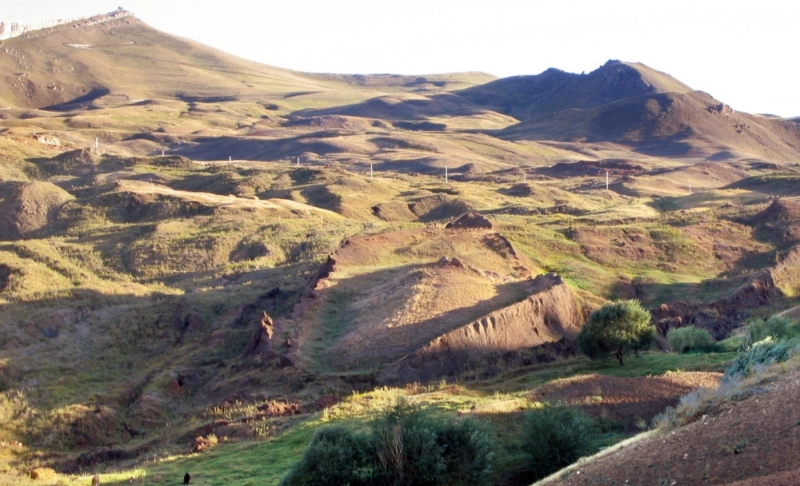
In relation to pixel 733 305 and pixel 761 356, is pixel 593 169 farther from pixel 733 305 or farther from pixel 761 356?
pixel 761 356

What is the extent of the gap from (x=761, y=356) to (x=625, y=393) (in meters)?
2.63

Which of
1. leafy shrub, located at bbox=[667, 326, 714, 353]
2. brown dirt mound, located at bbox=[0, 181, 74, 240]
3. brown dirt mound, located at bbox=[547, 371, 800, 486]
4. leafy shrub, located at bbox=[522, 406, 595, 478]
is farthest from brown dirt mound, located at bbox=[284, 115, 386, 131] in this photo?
brown dirt mound, located at bbox=[547, 371, 800, 486]

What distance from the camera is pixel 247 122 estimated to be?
134 metres

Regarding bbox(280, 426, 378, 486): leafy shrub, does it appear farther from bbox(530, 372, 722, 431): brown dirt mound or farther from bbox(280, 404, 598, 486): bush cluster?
bbox(530, 372, 722, 431): brown dirt mound

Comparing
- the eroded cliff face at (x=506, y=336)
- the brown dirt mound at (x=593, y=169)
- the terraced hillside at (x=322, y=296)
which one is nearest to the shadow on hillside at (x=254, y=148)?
the terraced hillside at (x=322, y=296)

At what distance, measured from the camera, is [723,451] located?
938cm

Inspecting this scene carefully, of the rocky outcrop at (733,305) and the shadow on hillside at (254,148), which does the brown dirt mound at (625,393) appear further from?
the shadow on hillside at (254,148)

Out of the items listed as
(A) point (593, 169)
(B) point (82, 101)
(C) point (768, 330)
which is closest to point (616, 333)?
(C) point (768, 330)

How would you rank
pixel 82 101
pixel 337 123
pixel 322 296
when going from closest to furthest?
pixel 322 296 < pixel 337 123 < pixel 82 101

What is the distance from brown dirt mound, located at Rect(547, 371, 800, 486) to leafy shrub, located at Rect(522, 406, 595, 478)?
2.71 meters

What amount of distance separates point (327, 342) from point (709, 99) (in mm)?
112513

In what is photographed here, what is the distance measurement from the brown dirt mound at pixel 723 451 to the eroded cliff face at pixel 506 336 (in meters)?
10.8

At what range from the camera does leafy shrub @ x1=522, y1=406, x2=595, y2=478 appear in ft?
45.2

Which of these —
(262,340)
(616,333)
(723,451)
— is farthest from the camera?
(262,340)
